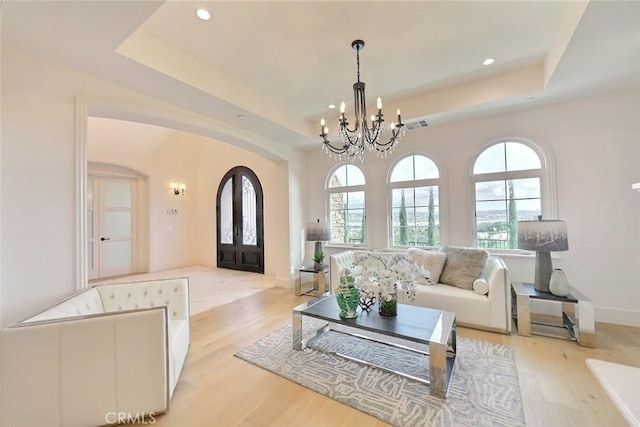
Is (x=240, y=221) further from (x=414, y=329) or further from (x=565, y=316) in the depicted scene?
(x=565, y=316)

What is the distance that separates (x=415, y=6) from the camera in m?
2.16

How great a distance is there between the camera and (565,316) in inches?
123

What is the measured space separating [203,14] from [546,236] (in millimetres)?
4114

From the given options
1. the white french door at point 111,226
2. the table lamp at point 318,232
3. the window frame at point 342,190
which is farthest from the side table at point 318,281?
the white french door at point 111,226

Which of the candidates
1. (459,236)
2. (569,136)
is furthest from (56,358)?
(569,136)

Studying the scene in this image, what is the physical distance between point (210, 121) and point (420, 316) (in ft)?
11.6

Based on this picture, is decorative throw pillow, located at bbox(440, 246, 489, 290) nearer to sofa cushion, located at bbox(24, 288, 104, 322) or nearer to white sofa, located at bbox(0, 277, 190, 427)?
white sofa, located at bbox(0, 277, 190, 427)

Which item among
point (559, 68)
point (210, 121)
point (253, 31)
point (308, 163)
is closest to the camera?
point (253, 31)

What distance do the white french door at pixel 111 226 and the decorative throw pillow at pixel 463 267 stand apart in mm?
7219

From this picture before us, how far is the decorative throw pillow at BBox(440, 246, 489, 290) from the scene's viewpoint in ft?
11.1

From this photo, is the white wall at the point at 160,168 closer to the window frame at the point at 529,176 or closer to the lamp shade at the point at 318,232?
the lamp shade at the point at 318,232

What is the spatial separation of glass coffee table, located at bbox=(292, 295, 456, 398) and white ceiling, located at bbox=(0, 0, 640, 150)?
2.61m

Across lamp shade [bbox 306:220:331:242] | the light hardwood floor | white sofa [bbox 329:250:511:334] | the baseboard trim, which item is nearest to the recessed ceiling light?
the light hardwood floor

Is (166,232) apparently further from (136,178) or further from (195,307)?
(195,307)
